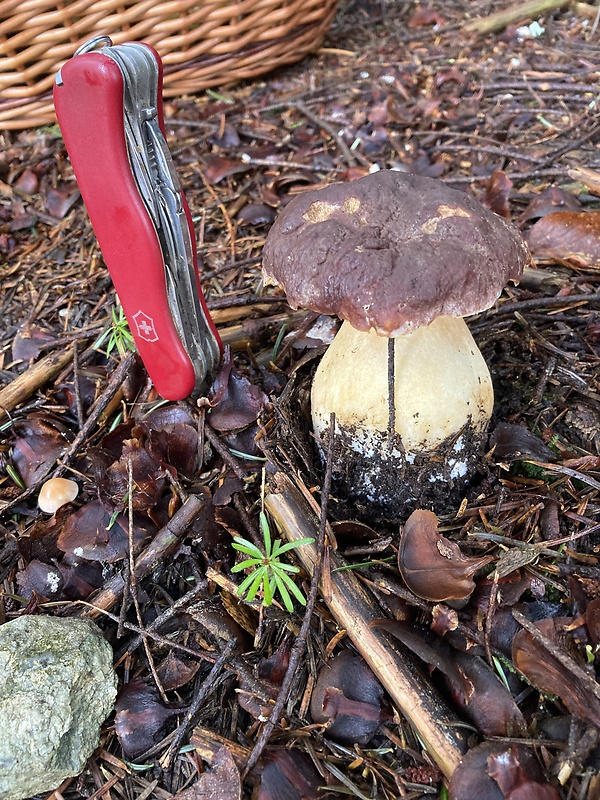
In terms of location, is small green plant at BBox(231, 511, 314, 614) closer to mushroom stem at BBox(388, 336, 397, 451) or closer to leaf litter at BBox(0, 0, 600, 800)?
leaf litter at BBox(0, 0, 600, 800)

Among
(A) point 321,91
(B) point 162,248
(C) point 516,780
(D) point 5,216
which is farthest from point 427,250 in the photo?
(A) point 321,91

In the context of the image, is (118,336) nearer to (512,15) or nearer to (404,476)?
(404,476)

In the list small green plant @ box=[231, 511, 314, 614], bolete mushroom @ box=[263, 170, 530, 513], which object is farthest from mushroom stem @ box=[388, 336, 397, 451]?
small green plant @ box=[231, 511, 314, 614]

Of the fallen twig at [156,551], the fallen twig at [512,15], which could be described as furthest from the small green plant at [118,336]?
the fallen twig at [512,15]

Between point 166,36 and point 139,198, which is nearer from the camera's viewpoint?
point 139,198

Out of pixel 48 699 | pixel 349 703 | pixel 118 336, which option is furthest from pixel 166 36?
pixel 349 703

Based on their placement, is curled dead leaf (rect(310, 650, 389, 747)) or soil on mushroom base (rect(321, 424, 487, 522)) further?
soil on mushroom base (rect(321, 424, 487, 522))
